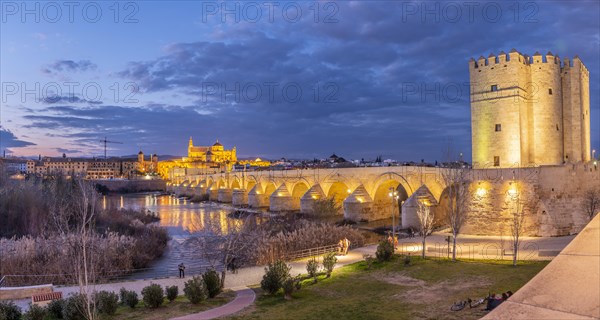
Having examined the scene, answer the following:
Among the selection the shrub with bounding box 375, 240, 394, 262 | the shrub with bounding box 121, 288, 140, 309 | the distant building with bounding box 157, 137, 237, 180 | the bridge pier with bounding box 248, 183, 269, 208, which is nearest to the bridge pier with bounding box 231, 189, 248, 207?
the bridge pier with bounding box 248, 183, 269, 208

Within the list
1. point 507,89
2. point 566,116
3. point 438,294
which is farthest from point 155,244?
point 566,116

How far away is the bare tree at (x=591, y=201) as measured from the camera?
2025cm

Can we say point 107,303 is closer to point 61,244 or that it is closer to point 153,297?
point 153,297

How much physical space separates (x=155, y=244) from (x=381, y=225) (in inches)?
602

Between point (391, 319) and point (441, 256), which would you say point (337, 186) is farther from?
point (391, 319)

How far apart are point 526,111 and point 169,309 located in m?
19.4

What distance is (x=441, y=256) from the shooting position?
16.8m

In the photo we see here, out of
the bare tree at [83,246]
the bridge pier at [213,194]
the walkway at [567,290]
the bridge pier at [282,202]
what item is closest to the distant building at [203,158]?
the bridge pier at [213,194]

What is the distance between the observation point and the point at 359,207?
34.2 meters

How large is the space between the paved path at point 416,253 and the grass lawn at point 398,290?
1713mm

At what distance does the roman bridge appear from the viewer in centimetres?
2903

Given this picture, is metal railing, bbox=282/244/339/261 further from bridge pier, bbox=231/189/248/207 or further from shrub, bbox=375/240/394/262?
bridge pier, bbox=231/189/248/207

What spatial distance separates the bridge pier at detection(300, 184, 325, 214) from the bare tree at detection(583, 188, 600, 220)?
810 inches

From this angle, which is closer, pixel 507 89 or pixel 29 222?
pixel 507 89
